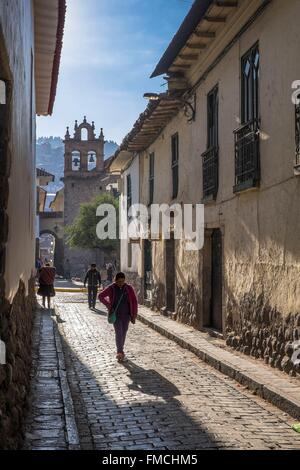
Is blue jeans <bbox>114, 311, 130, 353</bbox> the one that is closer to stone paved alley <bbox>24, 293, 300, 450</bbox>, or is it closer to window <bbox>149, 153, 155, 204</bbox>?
stone paved alley <bbox>24, 293, 300, 450</bbox>

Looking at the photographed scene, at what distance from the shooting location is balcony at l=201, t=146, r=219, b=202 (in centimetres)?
1166

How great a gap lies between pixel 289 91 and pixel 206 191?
4466 mm

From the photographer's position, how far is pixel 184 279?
1464cm

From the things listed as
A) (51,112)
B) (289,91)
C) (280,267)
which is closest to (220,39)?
(289,91)

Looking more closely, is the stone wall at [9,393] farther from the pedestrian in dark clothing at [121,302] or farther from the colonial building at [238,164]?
the pedestrian in dark clothing at [121,302]

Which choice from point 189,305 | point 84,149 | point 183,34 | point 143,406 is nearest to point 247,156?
point 183,34

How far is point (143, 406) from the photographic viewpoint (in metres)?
7.01

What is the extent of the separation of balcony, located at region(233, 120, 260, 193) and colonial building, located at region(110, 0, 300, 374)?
0.06 feet

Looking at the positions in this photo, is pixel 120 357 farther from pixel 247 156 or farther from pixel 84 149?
A: pixel 84 149

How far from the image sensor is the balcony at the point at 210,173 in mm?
11656

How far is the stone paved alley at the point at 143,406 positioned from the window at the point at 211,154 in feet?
10.2

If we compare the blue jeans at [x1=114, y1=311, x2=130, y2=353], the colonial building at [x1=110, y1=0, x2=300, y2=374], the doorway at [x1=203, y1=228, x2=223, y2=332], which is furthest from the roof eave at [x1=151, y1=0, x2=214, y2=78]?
the blue jeans at [x1=114, y1=311, x2=130, y2=353]

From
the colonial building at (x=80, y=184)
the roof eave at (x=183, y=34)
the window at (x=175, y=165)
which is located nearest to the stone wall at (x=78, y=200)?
the colonial building at (x=80, y=184)
